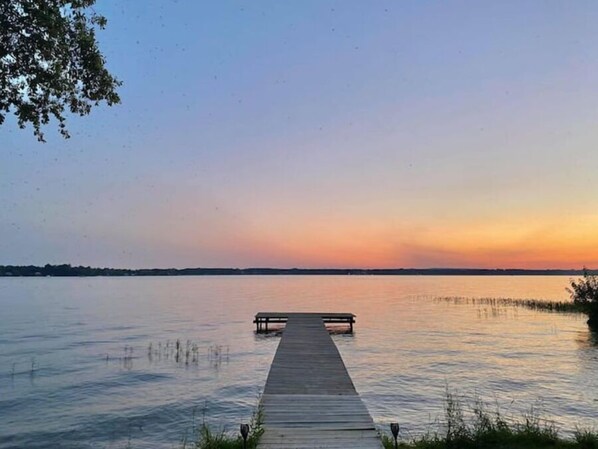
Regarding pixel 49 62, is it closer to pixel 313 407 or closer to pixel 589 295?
pixel 313 407

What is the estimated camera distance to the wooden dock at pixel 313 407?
27.5 feet

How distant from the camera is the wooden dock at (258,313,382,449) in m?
8.38

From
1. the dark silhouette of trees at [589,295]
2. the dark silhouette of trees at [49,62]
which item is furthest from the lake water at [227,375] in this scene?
the dark silhouette of trees at [49,62]

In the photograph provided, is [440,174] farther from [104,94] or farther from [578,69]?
[104,94]

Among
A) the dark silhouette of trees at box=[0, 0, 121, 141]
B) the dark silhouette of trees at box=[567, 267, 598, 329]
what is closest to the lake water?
the dark silhouette of trees at box=[567, 267, 598, 329]

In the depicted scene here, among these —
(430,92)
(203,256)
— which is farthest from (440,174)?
(203,256)

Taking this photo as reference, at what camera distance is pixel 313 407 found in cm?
1039

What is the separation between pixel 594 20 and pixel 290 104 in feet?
47.7

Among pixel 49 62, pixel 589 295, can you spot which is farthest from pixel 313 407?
pixel 589 295

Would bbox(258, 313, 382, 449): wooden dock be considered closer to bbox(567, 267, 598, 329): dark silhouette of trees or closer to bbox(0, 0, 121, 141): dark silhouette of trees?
bbox(0, 0, 121, 141): dark silhouette of trees

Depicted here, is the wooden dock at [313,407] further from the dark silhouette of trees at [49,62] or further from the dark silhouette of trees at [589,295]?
the dark silhouette of trees at [589,295]

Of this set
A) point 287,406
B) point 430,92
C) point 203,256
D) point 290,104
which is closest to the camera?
point 287,406

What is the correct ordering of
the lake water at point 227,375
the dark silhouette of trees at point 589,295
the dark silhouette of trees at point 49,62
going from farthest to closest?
the dark silhouette of trees at point 589,295
the lake water at point 227,375
the dark silhouette of trees at point 49,62

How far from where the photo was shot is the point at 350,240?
7319 centimetres
